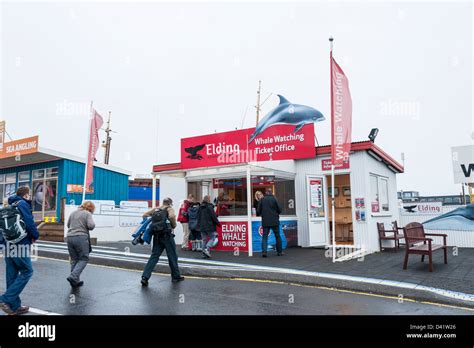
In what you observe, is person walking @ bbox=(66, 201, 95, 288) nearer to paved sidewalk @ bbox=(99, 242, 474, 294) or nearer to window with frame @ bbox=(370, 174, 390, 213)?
paved sidewalk @ bbox=(99, 242, 474, 294)

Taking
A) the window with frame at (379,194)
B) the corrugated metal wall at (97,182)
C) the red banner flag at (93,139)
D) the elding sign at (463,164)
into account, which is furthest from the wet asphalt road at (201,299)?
the corrugated metal wall at (97,182)

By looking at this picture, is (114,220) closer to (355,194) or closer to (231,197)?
(231,197)

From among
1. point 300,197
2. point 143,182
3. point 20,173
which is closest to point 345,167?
point 300,197

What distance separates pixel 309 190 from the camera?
11.8m

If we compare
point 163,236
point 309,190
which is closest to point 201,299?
point 163,236

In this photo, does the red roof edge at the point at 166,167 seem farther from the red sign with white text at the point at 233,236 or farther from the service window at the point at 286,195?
the service window at the point at 286,195

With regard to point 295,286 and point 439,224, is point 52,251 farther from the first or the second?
point 439,224

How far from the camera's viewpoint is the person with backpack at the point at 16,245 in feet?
17.1

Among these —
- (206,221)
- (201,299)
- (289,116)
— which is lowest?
(201,299)

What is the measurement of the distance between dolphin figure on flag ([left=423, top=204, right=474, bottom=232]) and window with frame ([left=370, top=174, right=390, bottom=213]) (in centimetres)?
207

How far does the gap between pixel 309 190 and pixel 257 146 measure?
2415mm

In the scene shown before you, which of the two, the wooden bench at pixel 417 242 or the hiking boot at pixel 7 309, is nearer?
the hiking boot at pixel 7 309
